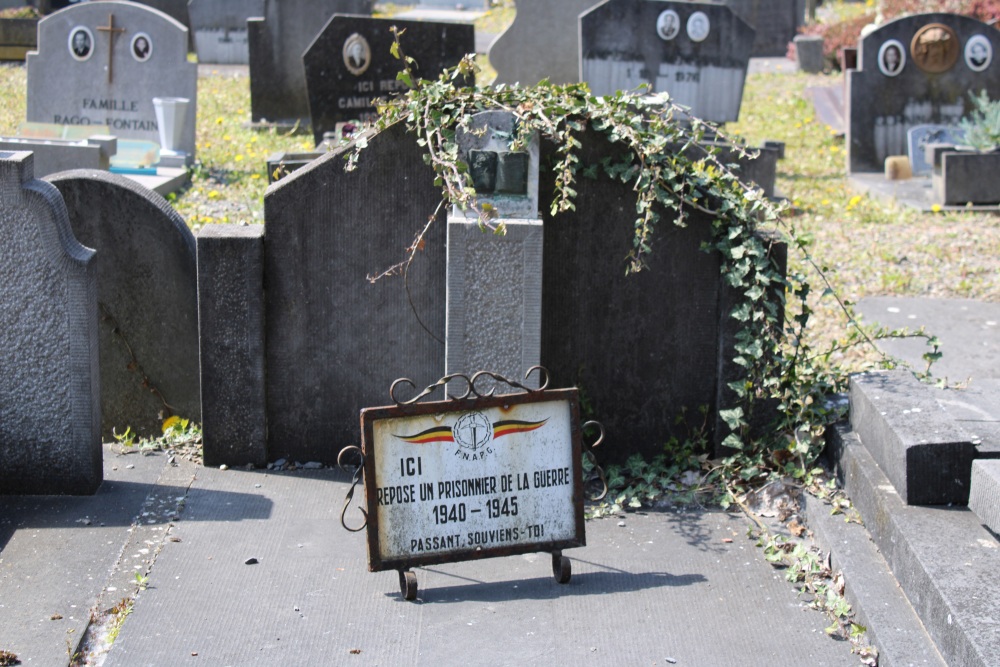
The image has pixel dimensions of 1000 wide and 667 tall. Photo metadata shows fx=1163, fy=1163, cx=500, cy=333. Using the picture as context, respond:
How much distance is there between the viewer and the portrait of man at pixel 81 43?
11.8m

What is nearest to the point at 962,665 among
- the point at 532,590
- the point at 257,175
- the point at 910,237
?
the point at 532,590

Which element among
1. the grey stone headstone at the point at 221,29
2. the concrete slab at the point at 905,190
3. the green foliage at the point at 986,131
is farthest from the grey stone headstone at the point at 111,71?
the green foliage at the point at 986,131

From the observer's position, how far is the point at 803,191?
11469mm

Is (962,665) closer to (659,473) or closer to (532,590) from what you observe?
(532,590)

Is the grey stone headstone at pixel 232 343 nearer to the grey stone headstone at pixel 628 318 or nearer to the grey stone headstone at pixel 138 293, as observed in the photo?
the grey stone headstone at pixel 138 293

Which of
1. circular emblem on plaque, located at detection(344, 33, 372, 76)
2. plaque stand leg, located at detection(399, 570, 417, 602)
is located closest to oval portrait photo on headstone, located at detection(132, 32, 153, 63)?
circular emblem on plaque, located at detection(344, 33, 372, 76)

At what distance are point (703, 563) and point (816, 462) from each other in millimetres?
888

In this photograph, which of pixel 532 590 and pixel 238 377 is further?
pixel 238 377

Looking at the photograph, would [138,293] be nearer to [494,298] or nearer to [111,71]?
[494,298]

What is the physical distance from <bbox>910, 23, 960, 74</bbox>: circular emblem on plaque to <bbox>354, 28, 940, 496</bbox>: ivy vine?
7551 millimetres

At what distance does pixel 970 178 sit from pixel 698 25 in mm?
3303

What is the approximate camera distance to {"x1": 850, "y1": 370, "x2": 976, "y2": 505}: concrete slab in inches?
168

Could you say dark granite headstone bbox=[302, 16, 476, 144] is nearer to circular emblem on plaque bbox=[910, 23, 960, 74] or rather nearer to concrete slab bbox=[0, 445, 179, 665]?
circular emblem on plaque bbox=[910, 23, 960, 74]

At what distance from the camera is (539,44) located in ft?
46.7
